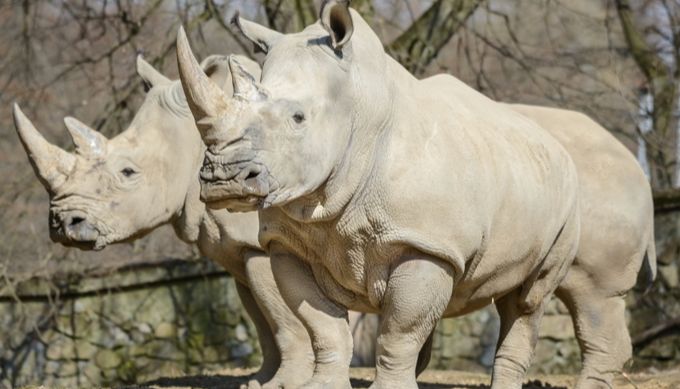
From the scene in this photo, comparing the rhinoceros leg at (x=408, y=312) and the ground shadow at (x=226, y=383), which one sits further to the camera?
the ground shadow at (x=226, y=383)

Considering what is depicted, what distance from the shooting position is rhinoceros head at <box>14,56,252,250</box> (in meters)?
7.42

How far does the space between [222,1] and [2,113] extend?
285cm

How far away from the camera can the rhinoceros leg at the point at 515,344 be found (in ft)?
22.1

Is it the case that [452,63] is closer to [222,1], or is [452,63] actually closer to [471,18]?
[471,18]

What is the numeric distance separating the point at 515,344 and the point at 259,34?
6.82 ft

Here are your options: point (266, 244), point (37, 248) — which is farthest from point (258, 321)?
point (37, 248)

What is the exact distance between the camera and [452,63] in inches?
544

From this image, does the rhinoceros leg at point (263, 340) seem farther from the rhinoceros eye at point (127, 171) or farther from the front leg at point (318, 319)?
the front leg at point (318, 319)

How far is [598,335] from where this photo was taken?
7.47 meters

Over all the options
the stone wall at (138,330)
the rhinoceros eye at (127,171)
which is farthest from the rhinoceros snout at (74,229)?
the stone wall at (138,330)

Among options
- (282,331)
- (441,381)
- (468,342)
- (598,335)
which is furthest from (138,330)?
(598,335)

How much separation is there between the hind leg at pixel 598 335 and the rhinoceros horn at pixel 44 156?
2747 millimetres

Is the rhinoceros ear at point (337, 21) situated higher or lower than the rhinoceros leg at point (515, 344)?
higher

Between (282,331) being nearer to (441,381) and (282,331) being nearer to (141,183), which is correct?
(141,183)
